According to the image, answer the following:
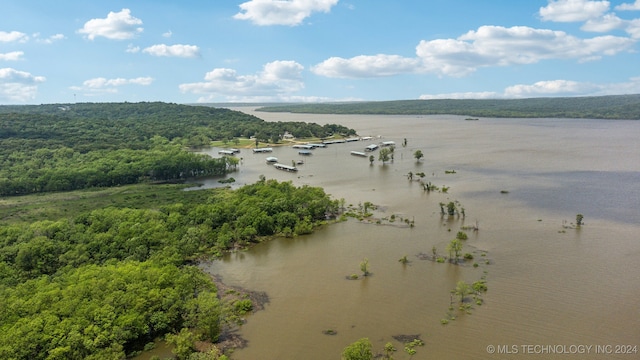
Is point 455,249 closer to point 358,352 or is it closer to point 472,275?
point 472,275

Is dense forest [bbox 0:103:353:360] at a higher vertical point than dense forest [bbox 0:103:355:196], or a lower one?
lower

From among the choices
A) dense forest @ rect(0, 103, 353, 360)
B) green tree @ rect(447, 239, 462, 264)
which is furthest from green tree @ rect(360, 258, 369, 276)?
dense forest @ rect(0, 103, 353, 360)

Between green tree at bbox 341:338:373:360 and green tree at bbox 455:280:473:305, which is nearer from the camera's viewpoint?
green tree at bbox 341:338:373:360

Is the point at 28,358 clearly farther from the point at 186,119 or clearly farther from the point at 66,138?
the point at 186,119

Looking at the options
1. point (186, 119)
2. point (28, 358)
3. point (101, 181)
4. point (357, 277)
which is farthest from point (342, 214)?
point (186, 119)

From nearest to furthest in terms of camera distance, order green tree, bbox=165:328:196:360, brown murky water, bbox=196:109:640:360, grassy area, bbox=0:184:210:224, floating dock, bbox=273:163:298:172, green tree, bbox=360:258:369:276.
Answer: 1. green tree, bbox=165:328:196:360
2. brown murky water, bbox=196:109:640:360
3. green tree, bbox=360:258:369:276
4. grassy area, bbox=0:184:210:224
5. floating dock, bbox=273:163:298:172

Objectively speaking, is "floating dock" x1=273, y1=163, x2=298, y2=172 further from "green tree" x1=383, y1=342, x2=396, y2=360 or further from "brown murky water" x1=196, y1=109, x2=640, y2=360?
"green tree" x1=383, y1=342, x2=396, y2=360
